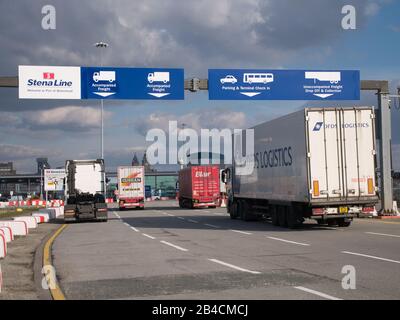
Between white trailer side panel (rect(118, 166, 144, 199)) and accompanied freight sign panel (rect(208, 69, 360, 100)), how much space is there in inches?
932

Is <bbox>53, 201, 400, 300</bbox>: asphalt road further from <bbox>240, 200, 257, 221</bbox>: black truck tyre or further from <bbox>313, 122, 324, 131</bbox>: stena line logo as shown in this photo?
<bbox>240, 200, 257, 221</bbox>: black truck tyre

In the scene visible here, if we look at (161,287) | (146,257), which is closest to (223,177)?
(146,257)

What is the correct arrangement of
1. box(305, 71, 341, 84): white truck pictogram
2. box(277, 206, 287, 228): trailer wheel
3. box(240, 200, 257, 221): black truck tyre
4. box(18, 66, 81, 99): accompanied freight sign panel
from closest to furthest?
1. box(277, 206, 287, 228): trailer wheel
2. box(18, 66, 81, 99): accompanied freight sign panel
3. box(305, 71, 341, 84): white truck pictogram
4. box(240, 200, 257, 221): black truck tyre

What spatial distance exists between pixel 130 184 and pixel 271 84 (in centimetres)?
2471

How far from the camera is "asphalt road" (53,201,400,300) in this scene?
9.06m

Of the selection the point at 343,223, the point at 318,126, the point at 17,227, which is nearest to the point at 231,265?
the point at 318,126

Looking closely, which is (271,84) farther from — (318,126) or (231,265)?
(231,265)

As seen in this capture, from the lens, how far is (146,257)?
1403 centimetres

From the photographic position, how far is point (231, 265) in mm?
12289

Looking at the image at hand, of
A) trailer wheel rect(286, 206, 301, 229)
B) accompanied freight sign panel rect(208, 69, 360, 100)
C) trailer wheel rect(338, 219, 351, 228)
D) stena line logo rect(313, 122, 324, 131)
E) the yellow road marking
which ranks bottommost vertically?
the yellow road marking

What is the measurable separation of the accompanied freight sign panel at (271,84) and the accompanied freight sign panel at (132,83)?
1.80 metres

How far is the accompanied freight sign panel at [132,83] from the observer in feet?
89.9

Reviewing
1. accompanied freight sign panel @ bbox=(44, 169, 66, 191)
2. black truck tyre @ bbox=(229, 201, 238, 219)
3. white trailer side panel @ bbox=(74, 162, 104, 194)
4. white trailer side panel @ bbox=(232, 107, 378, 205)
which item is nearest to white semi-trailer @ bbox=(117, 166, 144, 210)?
white trailer side panel @ bbox=(74, 162, 104, 194)

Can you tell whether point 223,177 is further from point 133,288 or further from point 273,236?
point 133,288
